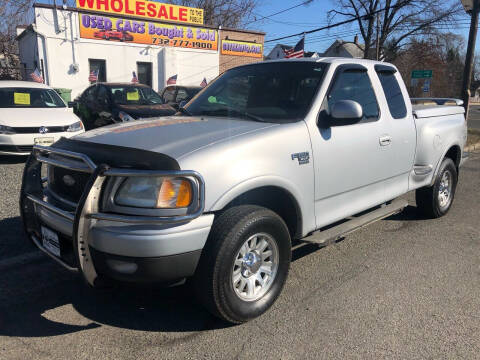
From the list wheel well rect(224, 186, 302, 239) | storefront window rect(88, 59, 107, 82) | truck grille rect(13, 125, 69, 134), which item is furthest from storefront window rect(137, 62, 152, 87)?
wheel well rect(224, 186, 302, 239)

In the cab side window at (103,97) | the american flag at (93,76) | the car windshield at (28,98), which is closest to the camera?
the car windshield at (28,98)

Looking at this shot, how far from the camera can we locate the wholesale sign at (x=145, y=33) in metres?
18.3

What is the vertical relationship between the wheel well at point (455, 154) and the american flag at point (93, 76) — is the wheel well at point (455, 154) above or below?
below

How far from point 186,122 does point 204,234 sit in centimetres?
124

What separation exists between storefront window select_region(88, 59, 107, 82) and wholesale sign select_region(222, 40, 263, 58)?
682 centimetres

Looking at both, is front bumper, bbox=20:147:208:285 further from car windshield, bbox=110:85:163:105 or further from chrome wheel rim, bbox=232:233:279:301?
car windshield, bbox=110:85:163:105

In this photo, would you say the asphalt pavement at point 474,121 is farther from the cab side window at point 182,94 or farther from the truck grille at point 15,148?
the truck grille at point 15,148

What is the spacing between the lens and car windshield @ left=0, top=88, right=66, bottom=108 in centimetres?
855

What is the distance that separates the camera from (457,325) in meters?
3.00

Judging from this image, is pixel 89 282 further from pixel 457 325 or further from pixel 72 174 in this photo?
pixel 457 325

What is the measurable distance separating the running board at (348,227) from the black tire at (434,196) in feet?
2.63

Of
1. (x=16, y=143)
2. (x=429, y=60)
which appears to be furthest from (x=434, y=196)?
(x=429, y=60)

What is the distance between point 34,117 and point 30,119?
5.4 inches

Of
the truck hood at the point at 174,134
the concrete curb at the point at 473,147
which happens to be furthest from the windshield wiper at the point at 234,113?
the concrete curb at the point at 473,147
